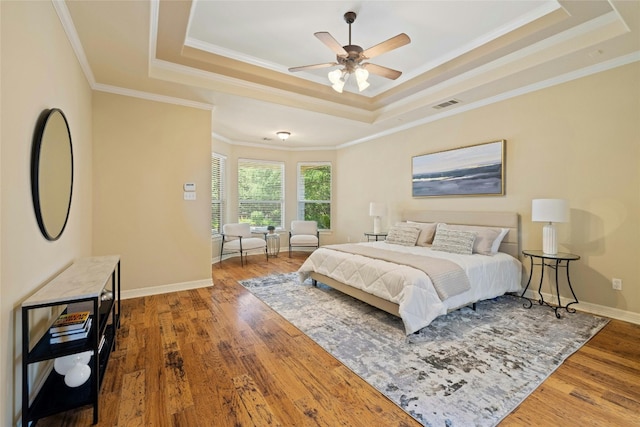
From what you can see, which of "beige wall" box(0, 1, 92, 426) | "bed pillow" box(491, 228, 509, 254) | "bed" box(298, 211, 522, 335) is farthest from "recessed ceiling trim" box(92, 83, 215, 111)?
"bed pillow" box(491, 228, 509, 254)

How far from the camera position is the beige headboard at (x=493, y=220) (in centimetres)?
372

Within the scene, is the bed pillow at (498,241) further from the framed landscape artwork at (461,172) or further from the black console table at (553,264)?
the framed landscape artwork at (461,172)

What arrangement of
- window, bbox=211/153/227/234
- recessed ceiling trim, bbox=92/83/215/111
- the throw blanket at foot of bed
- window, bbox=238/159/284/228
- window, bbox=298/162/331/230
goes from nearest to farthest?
1. the throw blanket at foot of bed
2. recessed ceiling trim, bbox=92/83/215/111
3. window, bbox=211/153/227/234
4. window, bbox=238/159/284/228
5. window, bbox=298/162/331/230

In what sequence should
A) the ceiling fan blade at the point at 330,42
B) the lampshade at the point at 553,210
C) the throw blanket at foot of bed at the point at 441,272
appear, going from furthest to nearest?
the lampshade at the point at 553,210, the throw blanket at foot of bed at the point at 441,272, the ceiling fan blade at the point at 330,42

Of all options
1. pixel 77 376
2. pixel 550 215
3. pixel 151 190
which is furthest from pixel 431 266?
pixel 151 190

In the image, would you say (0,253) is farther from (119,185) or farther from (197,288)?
(197,288)

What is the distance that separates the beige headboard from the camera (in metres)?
3.72

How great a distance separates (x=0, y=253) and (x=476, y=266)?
147 inches

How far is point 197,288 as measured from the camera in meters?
4.09

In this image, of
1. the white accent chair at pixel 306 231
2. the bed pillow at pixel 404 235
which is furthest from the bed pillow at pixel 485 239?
the white accent chair at pixel 306 231

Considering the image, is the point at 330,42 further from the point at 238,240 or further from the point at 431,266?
the point at 238,240

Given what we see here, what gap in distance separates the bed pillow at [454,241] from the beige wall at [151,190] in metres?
3.32

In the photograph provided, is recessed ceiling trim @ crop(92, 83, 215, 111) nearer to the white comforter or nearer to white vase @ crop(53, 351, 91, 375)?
the white comforter

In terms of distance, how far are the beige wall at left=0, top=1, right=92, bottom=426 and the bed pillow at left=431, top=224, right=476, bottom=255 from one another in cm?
400
